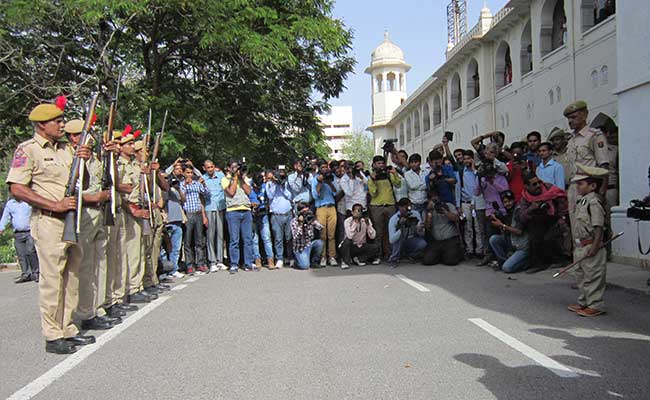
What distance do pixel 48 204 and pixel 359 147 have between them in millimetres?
70996

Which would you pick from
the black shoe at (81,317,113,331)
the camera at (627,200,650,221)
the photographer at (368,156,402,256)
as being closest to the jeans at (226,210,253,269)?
Result: the photographer at (368,156,402,256)

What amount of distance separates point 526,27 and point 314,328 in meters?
20.2

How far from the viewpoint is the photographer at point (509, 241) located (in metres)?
9.44

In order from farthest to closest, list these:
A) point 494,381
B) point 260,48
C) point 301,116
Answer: point 301,116
point 260,48
point 494,381

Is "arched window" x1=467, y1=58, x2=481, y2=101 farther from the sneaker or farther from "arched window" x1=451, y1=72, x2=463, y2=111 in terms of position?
the sneaker

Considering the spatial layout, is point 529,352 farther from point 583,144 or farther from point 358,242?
point 358,242

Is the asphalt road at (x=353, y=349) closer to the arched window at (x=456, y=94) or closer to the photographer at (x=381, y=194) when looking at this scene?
the photographer at (x=381, y=194)

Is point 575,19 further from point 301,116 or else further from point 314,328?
point 314,328

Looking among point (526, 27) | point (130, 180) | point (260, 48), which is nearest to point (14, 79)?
point (260, 48)

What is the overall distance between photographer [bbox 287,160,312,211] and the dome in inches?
1824

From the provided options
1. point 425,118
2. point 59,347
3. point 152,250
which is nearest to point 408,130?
point 425,118

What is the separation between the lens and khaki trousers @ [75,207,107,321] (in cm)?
589

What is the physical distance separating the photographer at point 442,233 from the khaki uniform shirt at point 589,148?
3.62m

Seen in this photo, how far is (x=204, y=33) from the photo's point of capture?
14703mm
